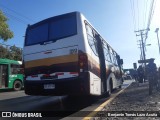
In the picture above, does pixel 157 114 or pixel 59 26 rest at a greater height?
pixel 59 26

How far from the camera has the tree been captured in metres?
25.2

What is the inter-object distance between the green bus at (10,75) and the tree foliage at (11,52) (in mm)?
20355

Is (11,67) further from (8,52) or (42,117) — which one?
(8,52)

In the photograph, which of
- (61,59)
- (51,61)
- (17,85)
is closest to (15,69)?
(17,85)

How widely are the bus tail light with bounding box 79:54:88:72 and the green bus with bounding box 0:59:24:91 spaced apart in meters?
14.3

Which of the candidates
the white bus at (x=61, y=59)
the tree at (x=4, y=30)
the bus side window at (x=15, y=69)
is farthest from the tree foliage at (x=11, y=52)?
the white bus at (x=61, y=59)

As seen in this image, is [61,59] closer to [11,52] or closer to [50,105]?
[50,105]

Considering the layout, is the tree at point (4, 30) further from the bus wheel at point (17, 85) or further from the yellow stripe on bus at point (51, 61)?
the yellow stripe on bus at point (51, 61)

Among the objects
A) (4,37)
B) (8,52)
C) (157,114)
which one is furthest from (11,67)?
(8,52)

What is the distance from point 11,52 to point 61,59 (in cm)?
3967

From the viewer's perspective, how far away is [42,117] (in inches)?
287

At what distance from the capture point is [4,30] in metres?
25.7

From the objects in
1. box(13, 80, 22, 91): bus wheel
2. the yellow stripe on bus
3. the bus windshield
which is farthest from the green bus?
the yellow stripe on bus

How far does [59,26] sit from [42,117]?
3.33m
